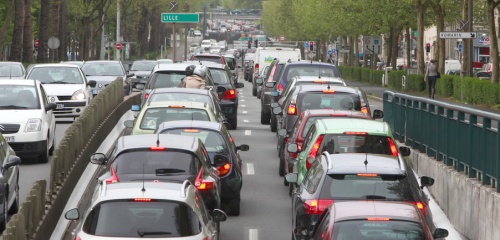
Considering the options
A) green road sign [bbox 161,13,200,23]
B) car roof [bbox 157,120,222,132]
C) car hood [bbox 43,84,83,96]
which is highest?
green road sign [bbox 161,13,200,23]

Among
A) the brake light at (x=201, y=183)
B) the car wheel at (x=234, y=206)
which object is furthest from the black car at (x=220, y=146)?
the brake light at (x=201, y=183)

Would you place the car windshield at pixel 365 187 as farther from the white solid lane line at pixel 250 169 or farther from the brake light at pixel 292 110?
the brake light at pixel 292 110

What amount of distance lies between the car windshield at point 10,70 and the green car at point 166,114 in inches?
752

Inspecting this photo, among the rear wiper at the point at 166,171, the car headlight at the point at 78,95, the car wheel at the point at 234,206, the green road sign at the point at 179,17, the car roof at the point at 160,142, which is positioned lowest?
the car wheel at the point at 234,206

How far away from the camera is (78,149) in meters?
22.8

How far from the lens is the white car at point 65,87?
34531mm

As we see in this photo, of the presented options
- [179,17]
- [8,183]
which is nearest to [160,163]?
[8,183]

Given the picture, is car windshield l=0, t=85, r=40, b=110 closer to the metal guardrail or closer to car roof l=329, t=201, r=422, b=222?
the metal guardrail

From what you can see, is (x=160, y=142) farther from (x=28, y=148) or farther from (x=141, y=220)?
(x=28, y=148)

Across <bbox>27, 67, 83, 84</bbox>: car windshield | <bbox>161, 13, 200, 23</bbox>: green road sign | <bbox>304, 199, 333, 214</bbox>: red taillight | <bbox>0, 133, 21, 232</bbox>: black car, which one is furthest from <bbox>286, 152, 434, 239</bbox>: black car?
<bbox>161, 13, 200, 23</bbox>: green road sign

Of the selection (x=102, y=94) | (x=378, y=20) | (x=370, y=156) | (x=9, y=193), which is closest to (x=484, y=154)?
(x=370, y=156)

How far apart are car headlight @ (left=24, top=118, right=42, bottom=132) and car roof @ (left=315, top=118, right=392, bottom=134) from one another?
818 cm

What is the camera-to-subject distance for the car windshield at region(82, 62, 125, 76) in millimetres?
45812

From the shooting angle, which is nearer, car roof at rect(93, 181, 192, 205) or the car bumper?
car roof at rect(93, 181, 192, 205)
